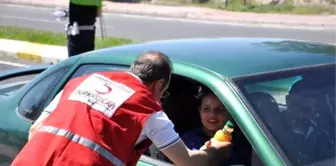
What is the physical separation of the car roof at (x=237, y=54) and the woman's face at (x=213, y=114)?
0.19 m

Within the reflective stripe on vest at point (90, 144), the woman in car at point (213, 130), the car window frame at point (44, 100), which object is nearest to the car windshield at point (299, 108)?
the woman in car at point (213, 130)

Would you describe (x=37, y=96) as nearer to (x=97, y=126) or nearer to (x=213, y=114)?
(x=213, y=114)

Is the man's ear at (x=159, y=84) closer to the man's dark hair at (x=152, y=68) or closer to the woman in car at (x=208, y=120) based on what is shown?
the man's dark hair at (x=152, y=68)

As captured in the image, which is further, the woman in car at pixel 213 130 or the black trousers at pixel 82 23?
the black trousers at pixel 82 23

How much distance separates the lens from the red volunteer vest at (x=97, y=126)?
8.54ft

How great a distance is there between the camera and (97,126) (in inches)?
103

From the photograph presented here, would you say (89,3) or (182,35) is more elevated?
(89,3)

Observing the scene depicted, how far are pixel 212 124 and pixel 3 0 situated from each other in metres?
29.2

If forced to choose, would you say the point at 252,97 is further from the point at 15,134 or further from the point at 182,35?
the point at 182,35

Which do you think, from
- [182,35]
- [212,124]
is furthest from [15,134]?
[182,35]

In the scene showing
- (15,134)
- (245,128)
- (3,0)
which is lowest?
(3,0)

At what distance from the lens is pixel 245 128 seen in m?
2.83

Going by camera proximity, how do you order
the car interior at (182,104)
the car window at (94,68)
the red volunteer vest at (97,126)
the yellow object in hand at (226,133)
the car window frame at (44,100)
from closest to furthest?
1. the red volunteer vest at (97,126)
2. the yellow object in hand at (226,133)
3. the car window at (94,68)
4. the car interior at (182,104)
5. the car window frame at (44,100)

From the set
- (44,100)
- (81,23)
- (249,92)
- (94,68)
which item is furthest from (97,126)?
(81,23)
